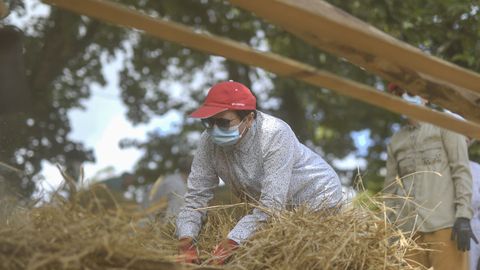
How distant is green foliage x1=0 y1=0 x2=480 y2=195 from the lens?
8.73 m

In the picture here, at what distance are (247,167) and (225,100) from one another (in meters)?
0.40

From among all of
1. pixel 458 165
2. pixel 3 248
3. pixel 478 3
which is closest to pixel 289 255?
pixel 3 248

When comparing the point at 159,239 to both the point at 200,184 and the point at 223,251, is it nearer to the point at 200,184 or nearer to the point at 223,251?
the point at 223,251

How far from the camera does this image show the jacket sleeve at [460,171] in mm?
5675

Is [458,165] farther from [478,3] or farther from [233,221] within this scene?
[478,3]

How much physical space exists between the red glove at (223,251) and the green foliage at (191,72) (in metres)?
3.55

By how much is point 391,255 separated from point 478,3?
405 centimetres

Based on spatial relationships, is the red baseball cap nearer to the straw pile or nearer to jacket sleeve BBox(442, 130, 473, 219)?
the straw pile

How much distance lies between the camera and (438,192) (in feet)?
19.0

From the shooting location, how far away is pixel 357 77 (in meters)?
12.0

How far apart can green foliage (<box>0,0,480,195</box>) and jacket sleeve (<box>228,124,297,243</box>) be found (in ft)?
11.0

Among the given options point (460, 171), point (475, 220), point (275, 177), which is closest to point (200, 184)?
point (275, 177)

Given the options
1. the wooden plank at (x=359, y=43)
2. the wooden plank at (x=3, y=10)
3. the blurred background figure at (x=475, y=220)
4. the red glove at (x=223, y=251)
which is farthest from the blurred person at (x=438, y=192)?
the wooden plank at (x=3, y=10)

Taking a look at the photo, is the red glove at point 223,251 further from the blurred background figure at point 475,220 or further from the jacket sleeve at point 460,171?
the blurred background figure at point 475,220
